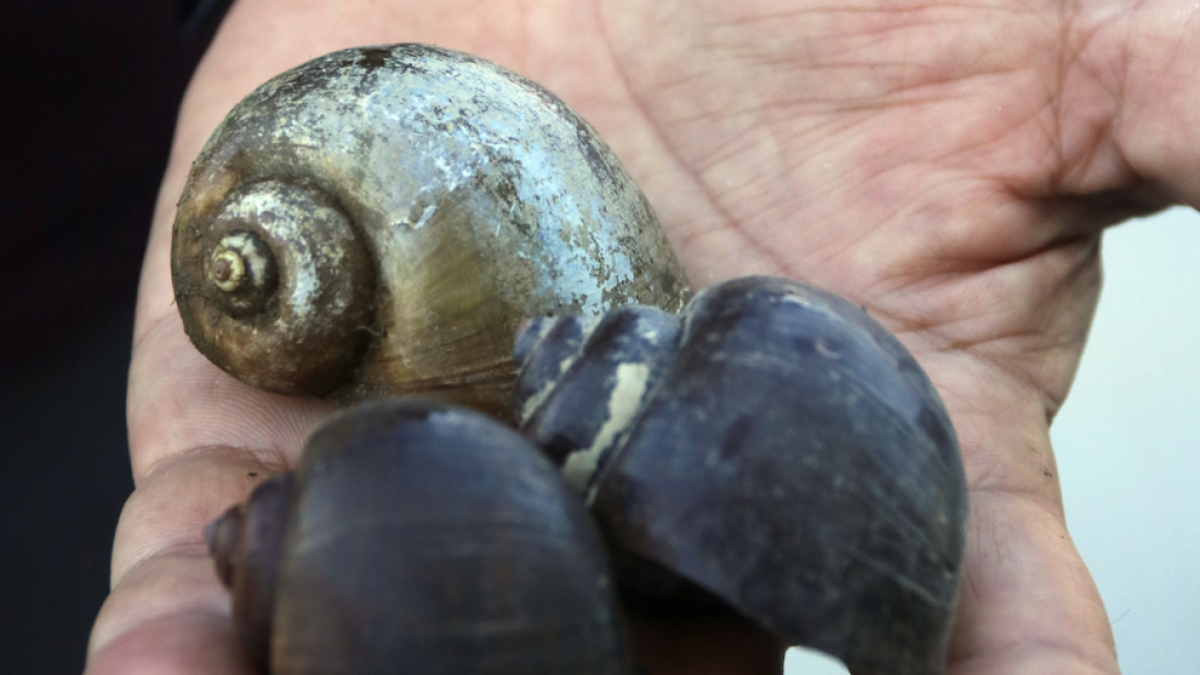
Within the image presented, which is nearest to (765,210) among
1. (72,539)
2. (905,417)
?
(905,417)

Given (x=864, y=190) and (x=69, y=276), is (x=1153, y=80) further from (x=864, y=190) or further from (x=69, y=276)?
(x=69, y=276)

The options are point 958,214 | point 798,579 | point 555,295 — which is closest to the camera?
point 798,579

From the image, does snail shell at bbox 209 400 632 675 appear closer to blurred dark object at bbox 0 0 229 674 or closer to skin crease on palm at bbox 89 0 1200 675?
skin crease on palm at bbox 89 0 1200 675

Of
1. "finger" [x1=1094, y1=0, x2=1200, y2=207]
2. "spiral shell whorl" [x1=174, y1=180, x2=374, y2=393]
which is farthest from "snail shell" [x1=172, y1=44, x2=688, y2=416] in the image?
"finger" [x1=1094, y1=0, x2=1200, y2=207]

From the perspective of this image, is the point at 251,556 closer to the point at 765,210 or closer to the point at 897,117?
the point at 765,210

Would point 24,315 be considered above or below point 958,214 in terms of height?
below
